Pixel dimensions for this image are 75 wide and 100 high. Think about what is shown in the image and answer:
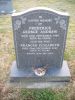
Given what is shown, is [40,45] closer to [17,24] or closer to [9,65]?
[17,24]

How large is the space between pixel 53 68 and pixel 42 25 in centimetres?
90

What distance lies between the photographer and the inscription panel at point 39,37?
404 centimetres

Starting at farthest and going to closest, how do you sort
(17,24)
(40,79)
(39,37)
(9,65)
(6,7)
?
(6,7)
(9,65)
(40,79)
(39,37)
(17,24)

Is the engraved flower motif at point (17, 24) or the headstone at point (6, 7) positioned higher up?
the engraved flower motif at point (17, 24)

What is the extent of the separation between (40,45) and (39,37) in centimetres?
17

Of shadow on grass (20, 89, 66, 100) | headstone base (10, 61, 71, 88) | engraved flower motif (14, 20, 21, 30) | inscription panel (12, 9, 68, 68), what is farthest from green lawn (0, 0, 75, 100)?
engraved flower motif (14, 20, 21, 30)

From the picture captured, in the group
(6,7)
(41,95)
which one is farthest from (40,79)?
(6,7)

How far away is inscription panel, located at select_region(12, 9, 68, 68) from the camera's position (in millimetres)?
4039

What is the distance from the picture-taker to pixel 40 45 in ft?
14.2

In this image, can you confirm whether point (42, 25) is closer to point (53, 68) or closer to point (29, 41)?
point (29, 41)

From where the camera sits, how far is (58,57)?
14.6ft

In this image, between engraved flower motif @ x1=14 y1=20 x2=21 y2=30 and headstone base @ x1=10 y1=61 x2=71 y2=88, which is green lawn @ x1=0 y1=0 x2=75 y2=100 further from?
engraved flower motif @ x1=14 y1=20 x2=21 y2=30

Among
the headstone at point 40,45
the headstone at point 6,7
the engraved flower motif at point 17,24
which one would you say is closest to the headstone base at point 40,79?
the headstone at point 40,45

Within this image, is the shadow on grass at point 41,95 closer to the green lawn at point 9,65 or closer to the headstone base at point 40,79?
the green lawn at point 9,65
